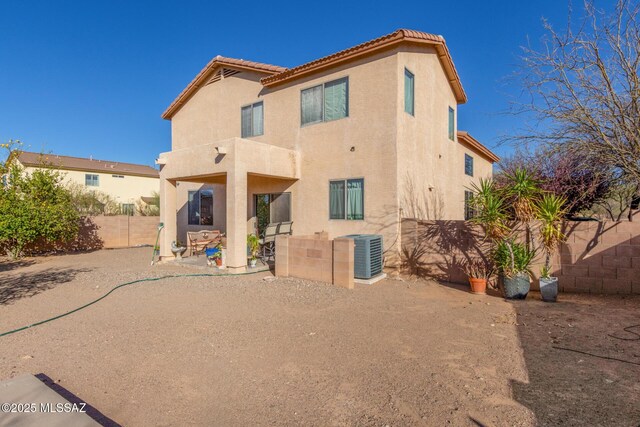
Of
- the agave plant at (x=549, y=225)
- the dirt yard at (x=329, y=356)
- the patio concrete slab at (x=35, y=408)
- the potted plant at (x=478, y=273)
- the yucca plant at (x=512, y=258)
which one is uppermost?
the agave plant at (x=549, y=225)

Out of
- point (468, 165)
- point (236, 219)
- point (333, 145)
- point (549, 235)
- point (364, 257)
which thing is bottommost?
point (364, 257)

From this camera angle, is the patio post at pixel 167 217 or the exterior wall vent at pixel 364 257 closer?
the exterior wall vent at pixel 364 257

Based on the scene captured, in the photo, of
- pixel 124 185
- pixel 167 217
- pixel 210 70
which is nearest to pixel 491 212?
pixel 167 217

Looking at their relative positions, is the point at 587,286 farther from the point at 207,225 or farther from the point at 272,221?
the point at 207,225

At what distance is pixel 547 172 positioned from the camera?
11.1m

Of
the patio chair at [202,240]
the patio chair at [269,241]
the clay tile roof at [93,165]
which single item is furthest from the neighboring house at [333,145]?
the clay tile roof at [93,165]

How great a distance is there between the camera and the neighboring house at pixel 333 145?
10375 millimetres

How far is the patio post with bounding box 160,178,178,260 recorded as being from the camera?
12508 millimetres

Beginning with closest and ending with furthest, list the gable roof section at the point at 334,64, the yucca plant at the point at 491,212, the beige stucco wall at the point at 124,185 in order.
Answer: the yucca plant at the point at 491,212, the gable roof section at the point at 334,64, the beige stucco wall at the point at 124,185

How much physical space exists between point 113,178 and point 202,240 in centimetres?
2818

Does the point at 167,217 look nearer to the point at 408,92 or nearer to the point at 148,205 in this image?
the point at 408,92

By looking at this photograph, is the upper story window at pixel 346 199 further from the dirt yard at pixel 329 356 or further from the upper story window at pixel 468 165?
the upper story window at pixel 468 165

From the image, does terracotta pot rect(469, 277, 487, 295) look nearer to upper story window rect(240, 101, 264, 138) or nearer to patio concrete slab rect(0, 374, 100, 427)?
patio concrete slab rect(0, 374, 100, 427)

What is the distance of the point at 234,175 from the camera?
10.0 meters
